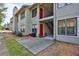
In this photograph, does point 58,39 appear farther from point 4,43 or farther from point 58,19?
point 4,43

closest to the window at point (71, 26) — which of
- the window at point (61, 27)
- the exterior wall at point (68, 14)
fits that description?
the exterior wall at point (68, 14)

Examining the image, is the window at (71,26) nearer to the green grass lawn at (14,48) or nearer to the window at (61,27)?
the window at (61,27)

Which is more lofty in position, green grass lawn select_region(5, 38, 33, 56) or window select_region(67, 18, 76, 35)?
window select_region(67, 18, 76, 35)

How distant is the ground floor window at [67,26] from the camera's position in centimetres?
891

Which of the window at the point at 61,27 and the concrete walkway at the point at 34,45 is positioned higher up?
the window at the point at 61,27

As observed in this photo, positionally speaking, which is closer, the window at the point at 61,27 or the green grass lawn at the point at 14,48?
the green grass lawn at the point at 14,48

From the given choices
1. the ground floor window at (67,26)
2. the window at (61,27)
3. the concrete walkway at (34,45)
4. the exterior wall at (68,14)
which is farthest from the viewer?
the window at (61,27)

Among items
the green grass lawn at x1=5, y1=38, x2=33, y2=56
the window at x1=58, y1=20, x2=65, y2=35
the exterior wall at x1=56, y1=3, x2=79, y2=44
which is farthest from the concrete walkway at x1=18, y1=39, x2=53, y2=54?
the window at x1=58, y1=20, x2=65, y2=35

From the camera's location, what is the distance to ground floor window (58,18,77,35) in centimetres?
891

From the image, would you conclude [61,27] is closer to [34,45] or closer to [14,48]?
[34,45]

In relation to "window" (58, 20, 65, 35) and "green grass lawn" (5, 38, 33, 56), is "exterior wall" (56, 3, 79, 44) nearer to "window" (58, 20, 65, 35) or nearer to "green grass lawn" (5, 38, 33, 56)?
"window" (58, 20, 65, 35)

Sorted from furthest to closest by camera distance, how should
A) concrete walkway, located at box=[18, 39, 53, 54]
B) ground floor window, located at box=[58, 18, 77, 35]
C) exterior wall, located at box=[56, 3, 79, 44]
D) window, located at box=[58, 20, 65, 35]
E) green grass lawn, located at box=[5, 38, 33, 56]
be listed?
1. window, located at box=[58, 20, 65, 35]
2. ground floor window, located at box=[58, 18, 77, 35]
3. exterior wall, located at box=[56, 3, 79, 44]
4. concrete walkway, located at box=[18, 39, 53, 54]
5. green grass lawn, located at box=[5, 38, 33, 56]

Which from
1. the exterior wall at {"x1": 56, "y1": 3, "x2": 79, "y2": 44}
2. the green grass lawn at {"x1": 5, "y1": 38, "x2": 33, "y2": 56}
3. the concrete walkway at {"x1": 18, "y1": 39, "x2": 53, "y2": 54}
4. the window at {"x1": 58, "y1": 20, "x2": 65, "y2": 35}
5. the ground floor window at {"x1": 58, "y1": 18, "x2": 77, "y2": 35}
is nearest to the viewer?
the green grass lawn at {"x1": 5, "y1": 38, "x2": 33, "y2": 56}

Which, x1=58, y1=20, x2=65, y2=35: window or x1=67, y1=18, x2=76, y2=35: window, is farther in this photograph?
x1=58, y1=20, x2=65, y2=35: window
